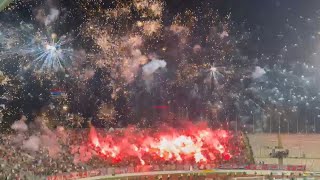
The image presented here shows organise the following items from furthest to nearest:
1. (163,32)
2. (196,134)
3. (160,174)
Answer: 1. (196,134)
2. (163,32)
3. (160,174)

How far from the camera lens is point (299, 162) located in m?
51.5

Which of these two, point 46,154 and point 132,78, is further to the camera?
point 132,78

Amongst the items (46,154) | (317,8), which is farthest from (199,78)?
(46,154)

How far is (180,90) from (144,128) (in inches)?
291

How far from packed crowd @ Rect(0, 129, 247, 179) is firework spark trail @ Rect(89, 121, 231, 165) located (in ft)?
6.44

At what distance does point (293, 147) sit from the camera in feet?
181

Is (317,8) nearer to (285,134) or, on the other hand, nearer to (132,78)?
(285,134)

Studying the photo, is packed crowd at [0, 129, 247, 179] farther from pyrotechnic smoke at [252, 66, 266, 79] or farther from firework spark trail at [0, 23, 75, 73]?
pyrotechnic smoke at [252, 66, 266, 79]

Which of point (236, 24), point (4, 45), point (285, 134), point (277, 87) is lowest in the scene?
point (285, 134)

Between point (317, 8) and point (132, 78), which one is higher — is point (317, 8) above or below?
above

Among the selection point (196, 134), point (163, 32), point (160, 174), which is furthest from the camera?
point (196, 134)

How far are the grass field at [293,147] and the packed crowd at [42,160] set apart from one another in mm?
2311

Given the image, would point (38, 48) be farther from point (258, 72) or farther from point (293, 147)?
point (293, 147)

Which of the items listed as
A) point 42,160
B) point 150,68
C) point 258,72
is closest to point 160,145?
point 150,68
